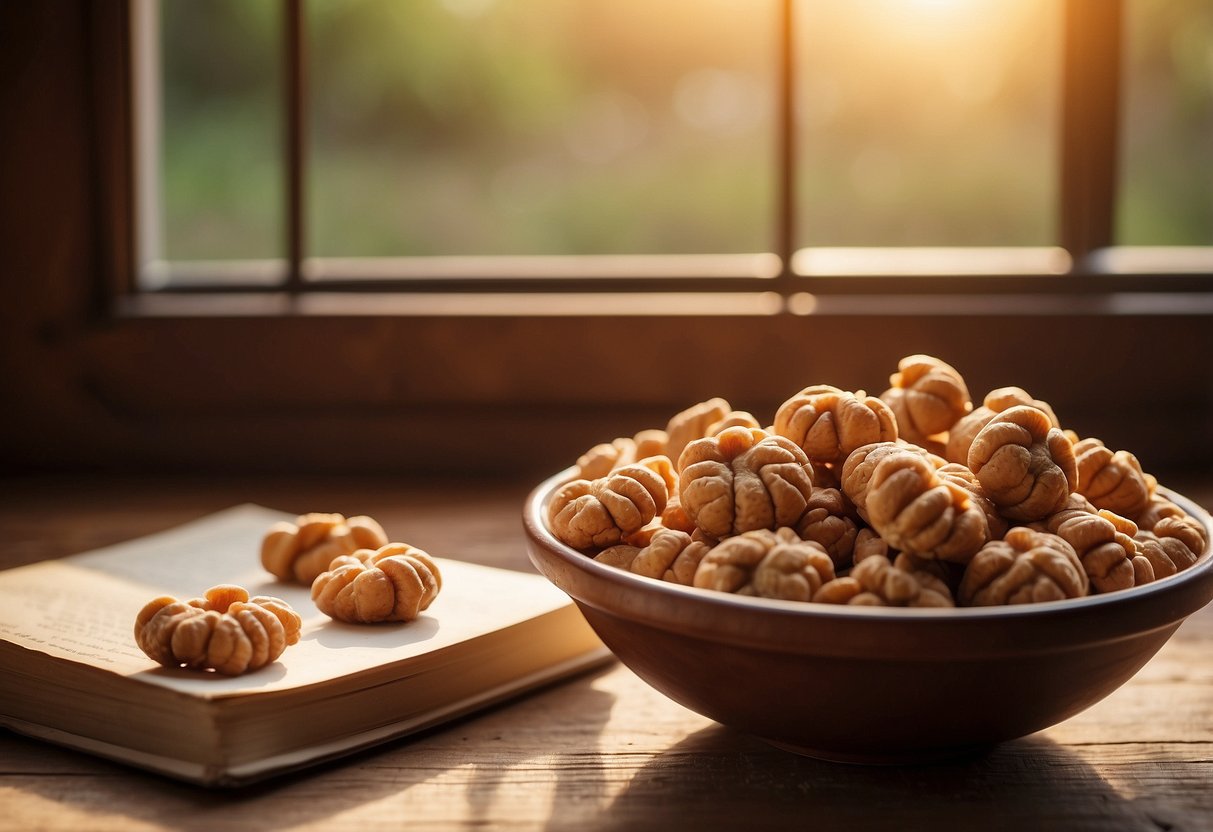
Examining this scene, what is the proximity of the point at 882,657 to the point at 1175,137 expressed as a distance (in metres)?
9.86

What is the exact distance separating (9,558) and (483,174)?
992 centimetres

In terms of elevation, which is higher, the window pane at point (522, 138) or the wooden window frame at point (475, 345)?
the window pane at point (522, 138)

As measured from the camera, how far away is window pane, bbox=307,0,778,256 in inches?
399

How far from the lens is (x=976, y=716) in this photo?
598 mm

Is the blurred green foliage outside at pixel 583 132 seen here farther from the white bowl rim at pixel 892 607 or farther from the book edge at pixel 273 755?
the white bowl rim at pixel 892 607

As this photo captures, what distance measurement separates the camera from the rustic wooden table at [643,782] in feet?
2.06

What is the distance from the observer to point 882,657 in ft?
1.82

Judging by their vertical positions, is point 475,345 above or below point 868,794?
above

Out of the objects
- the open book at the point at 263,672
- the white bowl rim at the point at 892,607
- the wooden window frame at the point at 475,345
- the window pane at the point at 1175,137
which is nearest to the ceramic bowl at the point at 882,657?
the white bowl rim at the point at 892,607

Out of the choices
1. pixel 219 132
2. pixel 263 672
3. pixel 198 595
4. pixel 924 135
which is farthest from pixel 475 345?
pixel 924 135

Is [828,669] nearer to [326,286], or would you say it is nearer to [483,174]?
[326,286]

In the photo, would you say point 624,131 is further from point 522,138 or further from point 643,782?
point 643,782

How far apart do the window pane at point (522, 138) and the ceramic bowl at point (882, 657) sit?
933 cm

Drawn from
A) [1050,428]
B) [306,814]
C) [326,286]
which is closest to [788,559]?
[1050,428]
